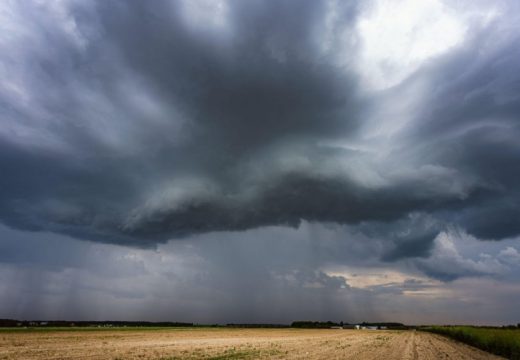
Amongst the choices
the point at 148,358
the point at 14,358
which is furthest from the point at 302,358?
the point at 14,358

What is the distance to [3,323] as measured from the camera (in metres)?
162

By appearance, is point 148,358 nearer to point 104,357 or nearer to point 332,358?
point 104,357

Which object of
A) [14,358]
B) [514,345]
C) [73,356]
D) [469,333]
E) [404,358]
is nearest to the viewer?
[14,358]

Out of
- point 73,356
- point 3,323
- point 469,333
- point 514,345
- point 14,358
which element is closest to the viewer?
point 14,358

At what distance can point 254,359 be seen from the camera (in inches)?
1543

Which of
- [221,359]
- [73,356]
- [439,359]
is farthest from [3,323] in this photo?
[439,359]

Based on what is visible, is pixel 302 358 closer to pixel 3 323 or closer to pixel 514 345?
pixel 514 345

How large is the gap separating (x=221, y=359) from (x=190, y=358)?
3091 millimetres

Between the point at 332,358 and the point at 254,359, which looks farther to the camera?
the point at 332,358

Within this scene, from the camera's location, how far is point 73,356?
4109cm

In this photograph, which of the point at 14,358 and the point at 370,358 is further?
the point at 370,358

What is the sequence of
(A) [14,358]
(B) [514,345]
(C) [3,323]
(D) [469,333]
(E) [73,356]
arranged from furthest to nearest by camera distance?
1. (C) [3,323]
2. (D) [469,333]
3. (B) [514,345]
4. (E) [73,356]
5. (A) [14,358]

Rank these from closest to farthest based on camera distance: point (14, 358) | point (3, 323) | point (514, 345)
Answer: point (14, 358), point (514, 345), point (3, 323)

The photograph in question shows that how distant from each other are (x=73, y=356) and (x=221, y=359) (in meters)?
15.2
